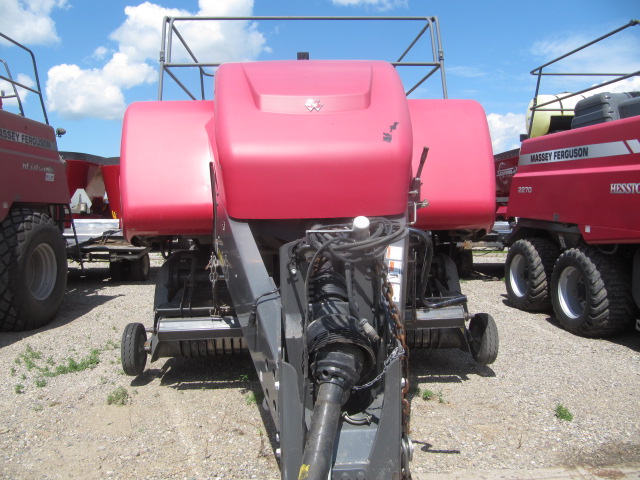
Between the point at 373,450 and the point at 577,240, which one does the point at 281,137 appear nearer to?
the point at 373,450

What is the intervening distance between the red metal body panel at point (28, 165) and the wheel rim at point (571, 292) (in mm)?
5565

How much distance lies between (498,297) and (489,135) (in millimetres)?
3987

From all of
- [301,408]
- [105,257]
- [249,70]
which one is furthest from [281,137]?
[105,257]

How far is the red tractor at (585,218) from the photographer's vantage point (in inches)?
201

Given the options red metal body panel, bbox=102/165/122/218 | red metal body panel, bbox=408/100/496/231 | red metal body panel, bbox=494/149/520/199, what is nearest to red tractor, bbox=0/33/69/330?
red metal body panel, bbox=102/165/122/218

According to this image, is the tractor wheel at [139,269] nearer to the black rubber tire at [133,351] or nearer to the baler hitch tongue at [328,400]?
the black rubber tire at [133,351]

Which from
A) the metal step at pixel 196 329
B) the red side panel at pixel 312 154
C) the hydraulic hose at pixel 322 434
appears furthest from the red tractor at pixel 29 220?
the hydraulic hose at pixel 322 434

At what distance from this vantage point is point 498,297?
7.74 m

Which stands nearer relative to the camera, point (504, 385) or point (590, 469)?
point (590, 469)

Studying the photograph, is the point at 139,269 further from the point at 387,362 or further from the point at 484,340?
the point at 387,362

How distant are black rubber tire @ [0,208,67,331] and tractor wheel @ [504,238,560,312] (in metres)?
5.19

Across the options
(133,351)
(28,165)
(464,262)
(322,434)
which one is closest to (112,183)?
(28,165)

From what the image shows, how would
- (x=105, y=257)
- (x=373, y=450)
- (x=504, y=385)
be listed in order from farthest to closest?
(x=105, y=257), (x=504, y=385), (x=373, y=450)

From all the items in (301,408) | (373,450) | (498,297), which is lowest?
(498,297)
